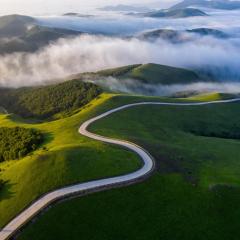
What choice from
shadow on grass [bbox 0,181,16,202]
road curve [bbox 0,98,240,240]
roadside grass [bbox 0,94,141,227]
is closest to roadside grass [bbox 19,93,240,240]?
road curve [bbox 0,98,240,240]

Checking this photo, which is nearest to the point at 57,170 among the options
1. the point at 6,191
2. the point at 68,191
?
the point at 68,191

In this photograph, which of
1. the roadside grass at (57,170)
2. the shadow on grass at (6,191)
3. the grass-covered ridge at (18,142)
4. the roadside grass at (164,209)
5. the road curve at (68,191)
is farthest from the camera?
Answer: the grass-covered ridge at (18,142)

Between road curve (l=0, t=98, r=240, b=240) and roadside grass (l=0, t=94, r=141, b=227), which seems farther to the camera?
roadside grass (l=0, t=94, r=141, b=227)

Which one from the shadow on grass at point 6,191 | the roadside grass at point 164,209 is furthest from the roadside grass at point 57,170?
the roadside grass at point 164,209

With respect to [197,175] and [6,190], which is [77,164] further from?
[197,175]

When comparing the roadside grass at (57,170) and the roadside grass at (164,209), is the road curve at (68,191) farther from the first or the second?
the roadside grass at (164,209)

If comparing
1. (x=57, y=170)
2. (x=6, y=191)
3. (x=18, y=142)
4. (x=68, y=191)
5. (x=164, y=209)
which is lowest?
(x=18, y=142)

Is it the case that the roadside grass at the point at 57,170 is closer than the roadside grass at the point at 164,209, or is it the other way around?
the roadside grass at the point at 164,209

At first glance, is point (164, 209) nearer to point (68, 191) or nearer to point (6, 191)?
point (68, 191)

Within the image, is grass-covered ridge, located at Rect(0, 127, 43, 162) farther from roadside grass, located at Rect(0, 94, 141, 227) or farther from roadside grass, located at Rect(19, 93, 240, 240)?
roadside grass, located at Rect(19, 93, 240, 240)

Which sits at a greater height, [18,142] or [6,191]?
[6,191]
